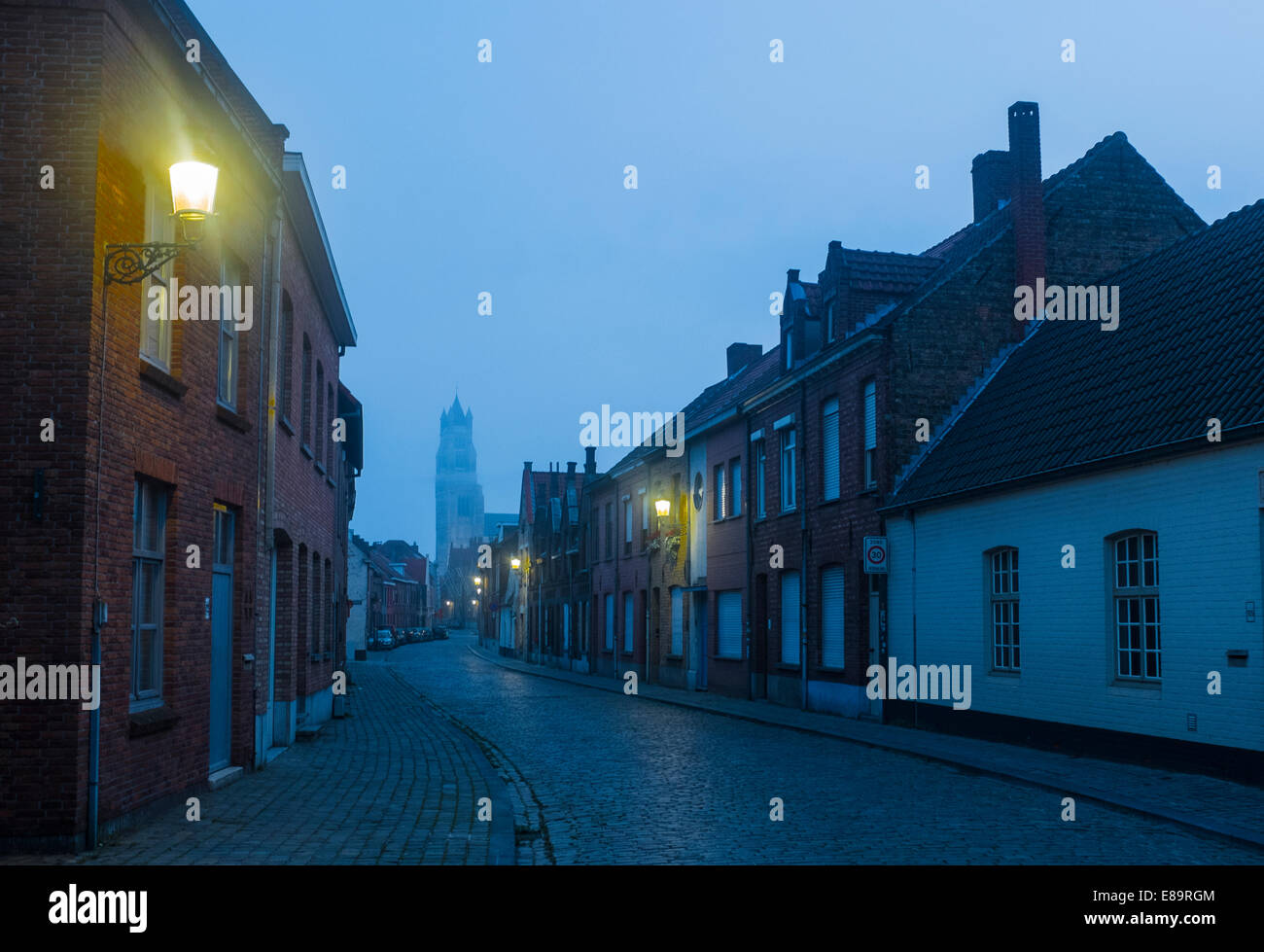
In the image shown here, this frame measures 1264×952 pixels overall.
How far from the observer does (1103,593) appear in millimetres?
15438

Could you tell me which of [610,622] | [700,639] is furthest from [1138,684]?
[610,622]

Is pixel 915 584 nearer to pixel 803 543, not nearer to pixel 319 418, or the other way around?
pixel 803 543

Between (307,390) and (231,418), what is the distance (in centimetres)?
700

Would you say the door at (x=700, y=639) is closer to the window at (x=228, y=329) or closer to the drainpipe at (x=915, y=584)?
the drainpipe at (x=915, y=584)

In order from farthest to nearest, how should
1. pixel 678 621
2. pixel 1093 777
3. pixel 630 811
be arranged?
pixel 678 621
pixel 1093 777
pixel 630 811

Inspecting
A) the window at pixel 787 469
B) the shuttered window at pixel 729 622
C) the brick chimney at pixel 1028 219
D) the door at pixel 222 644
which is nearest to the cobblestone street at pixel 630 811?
the door at pixel 222 644

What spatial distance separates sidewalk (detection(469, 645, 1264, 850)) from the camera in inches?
416

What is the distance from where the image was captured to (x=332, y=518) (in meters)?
24.8

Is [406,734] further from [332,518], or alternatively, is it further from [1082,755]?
[1082,755]

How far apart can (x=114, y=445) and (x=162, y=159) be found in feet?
8.61

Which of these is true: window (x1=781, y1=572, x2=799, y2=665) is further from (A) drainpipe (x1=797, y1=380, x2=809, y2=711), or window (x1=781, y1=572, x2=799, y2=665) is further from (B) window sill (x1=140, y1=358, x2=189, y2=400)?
(B) window sill (x1=140, y1=358, x2=189, y2=400)

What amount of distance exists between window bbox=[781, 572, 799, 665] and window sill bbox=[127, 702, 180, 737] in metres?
16.4

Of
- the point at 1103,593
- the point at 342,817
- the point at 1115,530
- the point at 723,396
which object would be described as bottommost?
the point at 342,817

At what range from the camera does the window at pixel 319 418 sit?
20.7 meters
